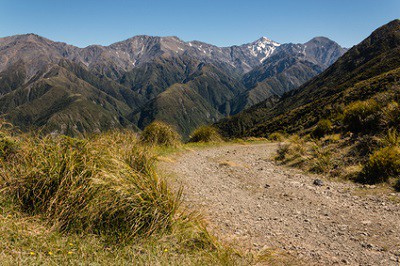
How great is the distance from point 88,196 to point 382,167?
778 centimetres

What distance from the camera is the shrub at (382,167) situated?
7.43 metres

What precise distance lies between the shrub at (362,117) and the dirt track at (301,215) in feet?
14.8

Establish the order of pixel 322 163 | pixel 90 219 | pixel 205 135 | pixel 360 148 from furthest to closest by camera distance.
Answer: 1. pixel 205 135
2. pixel 360 148
3. pixel 322 163
4. pixel 90 219

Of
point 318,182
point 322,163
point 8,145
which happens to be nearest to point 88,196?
point 8,145

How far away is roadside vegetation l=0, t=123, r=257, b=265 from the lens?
3.70 m

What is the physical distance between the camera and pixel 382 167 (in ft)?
25.0

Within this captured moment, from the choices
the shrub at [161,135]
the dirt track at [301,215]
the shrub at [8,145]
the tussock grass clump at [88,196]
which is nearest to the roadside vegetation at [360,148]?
the dirt track at [301,215]

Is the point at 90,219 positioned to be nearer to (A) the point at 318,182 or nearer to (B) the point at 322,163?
(A) the point at 318,182

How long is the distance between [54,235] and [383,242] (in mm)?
5298

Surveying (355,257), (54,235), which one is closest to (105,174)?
(54,235)

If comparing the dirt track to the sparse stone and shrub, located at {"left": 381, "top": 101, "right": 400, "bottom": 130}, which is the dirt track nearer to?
the sparse stone

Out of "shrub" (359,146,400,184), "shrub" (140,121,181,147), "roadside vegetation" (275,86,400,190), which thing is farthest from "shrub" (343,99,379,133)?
"shrub" (140,121,181,147)

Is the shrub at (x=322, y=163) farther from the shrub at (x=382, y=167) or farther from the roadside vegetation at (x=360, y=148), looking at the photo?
the shrub at (x=382, y=167)

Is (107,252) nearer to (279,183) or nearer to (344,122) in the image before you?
(279,183)
